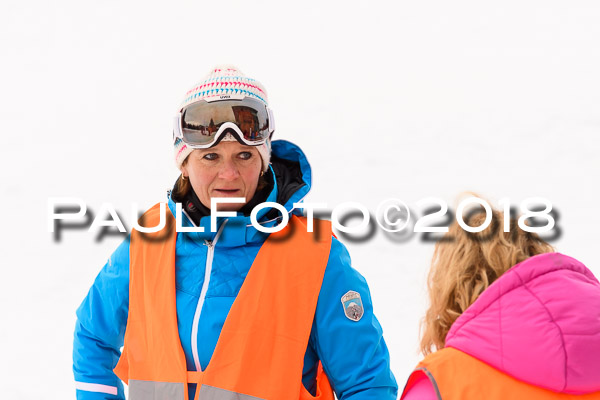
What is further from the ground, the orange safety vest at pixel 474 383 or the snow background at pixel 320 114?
the snow background at pixel 320 114

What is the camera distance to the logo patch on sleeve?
2.07 m

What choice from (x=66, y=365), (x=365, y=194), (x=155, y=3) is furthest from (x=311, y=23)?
(x=66, y=365)

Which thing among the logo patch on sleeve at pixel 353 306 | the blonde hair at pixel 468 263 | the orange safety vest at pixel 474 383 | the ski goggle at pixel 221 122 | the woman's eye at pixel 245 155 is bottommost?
the orange safety vest at pixel 474 383

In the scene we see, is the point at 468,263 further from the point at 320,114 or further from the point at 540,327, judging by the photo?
the point at 320,114

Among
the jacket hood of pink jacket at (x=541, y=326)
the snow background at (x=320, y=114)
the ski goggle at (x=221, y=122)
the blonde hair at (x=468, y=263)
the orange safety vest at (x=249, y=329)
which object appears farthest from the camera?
the snow background at (x=320, y=114)

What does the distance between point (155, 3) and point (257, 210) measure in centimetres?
1022

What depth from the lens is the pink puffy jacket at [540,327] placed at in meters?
1.52

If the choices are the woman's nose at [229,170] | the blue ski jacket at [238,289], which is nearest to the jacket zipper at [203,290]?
the blue ski jacket at [238,289]

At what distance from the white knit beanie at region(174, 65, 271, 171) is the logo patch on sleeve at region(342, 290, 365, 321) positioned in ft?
1.54

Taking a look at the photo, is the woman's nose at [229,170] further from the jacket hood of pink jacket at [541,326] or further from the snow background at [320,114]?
the snow background at [320,114]

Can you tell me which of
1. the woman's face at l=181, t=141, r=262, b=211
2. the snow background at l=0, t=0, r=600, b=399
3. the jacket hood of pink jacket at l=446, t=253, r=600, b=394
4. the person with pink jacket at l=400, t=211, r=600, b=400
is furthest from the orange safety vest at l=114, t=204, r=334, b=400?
the snow background at l=0, t=0, r=600, b=399

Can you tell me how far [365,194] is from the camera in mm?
6641

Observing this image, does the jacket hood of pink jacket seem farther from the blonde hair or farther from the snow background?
the snow background

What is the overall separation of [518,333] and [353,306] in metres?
0.61
